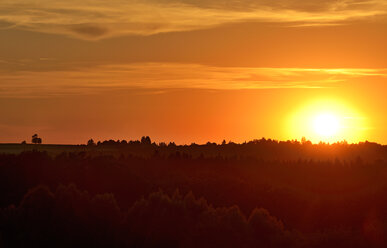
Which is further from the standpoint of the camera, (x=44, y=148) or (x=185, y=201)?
(x=44, y=148)

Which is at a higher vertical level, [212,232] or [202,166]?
[202,166]

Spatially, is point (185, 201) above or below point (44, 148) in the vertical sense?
below

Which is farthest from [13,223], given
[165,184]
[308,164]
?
[308,164]

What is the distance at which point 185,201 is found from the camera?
76438mm

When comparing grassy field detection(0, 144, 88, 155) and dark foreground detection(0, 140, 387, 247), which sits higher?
grassy field detection(0, 144, 88, 155)

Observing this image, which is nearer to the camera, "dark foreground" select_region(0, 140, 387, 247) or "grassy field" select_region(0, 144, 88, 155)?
"dark foreground" select_region(0, 140, 387, 247)

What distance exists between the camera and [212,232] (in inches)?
2699

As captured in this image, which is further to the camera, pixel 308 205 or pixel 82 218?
pixel 308 205

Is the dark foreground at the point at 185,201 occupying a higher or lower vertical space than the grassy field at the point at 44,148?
lower

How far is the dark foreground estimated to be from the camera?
67.8m

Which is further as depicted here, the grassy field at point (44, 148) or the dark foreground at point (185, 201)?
the grassy field at point (44, 148)

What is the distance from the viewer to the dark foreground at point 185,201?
222 feet

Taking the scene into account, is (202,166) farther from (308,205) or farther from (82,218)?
(82,218)

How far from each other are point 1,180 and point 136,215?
47.3 meters
